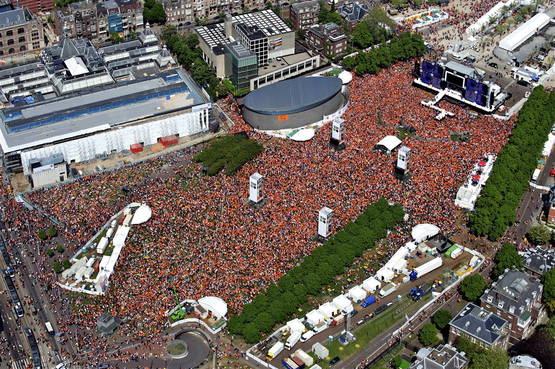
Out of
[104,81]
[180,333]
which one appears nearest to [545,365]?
[180,333]

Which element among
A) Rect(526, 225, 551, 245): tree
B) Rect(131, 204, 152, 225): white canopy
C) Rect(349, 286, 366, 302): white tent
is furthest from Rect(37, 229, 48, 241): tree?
Rect(526, 225, 551, 245): tree

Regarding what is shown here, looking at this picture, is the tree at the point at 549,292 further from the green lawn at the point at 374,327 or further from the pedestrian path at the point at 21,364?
the pedestrian path at the point at 21,364

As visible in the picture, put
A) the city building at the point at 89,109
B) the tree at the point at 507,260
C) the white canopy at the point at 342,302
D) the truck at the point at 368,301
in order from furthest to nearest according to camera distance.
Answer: the city building at the point at 89,109 < the tree at the point at 507,260 < the truck at the point at 368,301 < the white canopy at the point at 342,302

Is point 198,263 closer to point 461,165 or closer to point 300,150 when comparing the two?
point 300,150

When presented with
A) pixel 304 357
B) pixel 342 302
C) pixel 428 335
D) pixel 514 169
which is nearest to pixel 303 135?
pixel 514 169

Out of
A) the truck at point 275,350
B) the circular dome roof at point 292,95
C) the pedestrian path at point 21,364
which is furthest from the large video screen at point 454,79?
the pedestrian path at point 21,364

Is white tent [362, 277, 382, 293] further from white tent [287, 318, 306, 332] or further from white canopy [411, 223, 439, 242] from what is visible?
white tent [287, 318, 306, 332]
